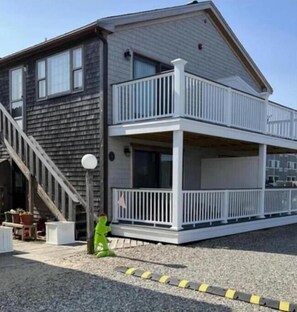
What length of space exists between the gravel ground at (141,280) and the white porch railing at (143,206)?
0.80 m

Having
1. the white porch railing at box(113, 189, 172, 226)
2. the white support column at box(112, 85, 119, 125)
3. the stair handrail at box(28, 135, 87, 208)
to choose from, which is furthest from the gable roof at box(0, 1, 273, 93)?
the white porch railing at box(113, 189, 172, 226)

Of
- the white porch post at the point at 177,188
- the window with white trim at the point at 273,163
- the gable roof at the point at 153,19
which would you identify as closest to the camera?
the white porch post at the point at 177,188

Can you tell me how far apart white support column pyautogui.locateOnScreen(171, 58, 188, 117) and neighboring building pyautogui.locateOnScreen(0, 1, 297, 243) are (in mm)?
24

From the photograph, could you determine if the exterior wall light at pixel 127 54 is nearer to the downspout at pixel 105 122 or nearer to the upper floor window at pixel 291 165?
the downspout at pixel 105 122

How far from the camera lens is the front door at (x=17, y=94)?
13.2m

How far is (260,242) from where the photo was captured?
966cm

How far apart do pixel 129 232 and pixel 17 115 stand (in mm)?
6222

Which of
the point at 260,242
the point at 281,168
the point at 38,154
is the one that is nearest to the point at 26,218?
the point at 38,154

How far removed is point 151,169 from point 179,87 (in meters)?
3.59

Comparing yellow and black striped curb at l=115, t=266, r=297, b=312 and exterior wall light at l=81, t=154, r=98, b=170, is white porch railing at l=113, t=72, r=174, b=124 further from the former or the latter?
yellow and black striped curb at l=115, t=266, r=297, b=312

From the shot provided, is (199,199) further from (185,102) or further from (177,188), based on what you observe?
(185,102)

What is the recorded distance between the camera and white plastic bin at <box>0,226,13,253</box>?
808 cm

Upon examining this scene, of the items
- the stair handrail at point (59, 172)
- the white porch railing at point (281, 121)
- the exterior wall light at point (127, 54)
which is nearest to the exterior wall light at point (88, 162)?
the stair handrail at point (59, 172)

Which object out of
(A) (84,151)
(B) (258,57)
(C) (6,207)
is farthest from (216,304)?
(B) (258,57)
